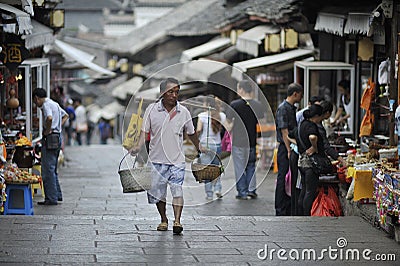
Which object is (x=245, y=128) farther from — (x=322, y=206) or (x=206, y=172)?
(x=206, y=172)

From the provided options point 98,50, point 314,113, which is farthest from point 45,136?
point 98,50

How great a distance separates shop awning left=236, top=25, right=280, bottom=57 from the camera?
2167cm

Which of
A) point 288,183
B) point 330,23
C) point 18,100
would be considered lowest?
point 288,183

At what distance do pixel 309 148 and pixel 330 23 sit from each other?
4.07 metres

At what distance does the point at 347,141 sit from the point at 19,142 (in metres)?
5.55

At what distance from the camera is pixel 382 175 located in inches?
412

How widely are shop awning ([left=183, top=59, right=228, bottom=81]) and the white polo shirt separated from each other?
1182 cm

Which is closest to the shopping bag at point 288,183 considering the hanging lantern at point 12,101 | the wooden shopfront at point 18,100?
the wooden shopfront at point 18,100

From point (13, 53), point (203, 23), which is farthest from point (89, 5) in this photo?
point (13, 53)

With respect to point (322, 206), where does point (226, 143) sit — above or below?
above

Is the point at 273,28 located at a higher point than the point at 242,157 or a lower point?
higher

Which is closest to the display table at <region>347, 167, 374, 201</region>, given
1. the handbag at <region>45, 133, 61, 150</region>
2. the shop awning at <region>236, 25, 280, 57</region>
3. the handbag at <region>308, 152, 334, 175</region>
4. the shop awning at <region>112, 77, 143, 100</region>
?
the handbag at <region>308, 152, 334, 175</region>

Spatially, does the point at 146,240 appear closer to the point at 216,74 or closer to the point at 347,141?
the point at 347,141

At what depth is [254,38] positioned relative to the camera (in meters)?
21.9
